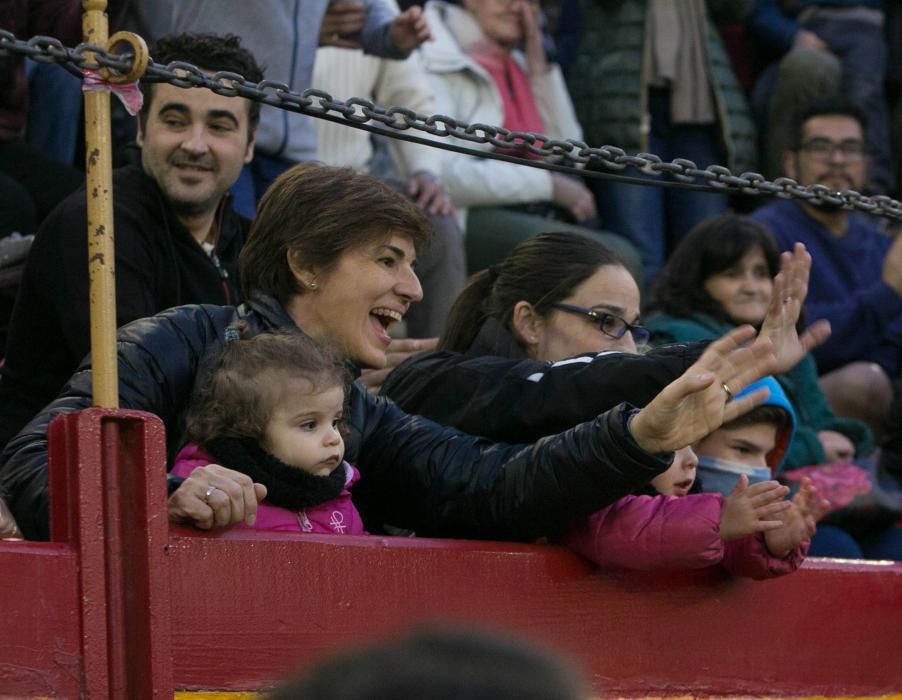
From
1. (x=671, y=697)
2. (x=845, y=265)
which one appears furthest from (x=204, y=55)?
(x=845, y=265)

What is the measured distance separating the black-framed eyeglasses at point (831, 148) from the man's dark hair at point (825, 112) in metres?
0.05

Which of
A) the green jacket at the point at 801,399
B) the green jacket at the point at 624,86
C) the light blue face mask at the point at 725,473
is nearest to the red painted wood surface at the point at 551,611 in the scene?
the light blue face mask at the point at 725,473

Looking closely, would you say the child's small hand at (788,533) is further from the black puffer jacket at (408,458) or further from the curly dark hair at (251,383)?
the curly dark hair at (251,383)

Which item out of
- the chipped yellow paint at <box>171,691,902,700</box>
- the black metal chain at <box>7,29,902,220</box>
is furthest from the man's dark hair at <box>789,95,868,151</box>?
the chipped yellow paint at <box>171,691,902,700</box>

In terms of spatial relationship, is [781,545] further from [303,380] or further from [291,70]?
[291,70]

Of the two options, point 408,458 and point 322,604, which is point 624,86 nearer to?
point 408,458

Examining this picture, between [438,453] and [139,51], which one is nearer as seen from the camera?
[139,51]

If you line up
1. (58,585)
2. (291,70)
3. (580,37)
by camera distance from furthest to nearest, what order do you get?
1. (580,37)
2. (291,70)
3. (58,585)

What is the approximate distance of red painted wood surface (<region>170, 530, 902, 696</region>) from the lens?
9.66 feet

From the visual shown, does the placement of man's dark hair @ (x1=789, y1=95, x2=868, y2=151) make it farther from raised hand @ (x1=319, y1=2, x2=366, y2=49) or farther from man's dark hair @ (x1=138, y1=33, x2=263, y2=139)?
man's dark hair @ (x1=138, y1=33, x2=263, y2=139)

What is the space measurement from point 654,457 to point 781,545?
539 mm

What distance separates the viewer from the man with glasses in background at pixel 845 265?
267 inches

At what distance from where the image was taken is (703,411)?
312cm

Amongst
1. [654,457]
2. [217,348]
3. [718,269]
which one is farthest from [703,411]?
[718,269]
